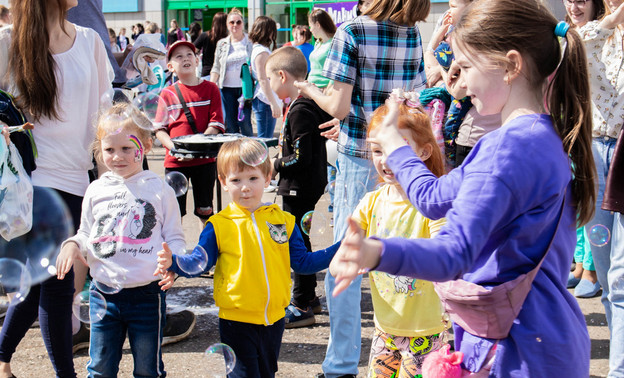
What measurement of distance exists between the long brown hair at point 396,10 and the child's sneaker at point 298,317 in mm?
1943

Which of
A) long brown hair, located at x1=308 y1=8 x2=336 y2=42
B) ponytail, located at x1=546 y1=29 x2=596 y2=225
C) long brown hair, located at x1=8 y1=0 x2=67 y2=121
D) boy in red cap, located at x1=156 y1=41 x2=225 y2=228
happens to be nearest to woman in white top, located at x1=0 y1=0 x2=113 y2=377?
long brown hair, located at x1=8 y1=0 x2=67 y2=121

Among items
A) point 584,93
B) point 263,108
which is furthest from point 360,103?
point 263,108

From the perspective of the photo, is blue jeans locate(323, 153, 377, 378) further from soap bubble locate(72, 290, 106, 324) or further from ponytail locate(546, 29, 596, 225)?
ponytail locate(546, 29, 596, 225)

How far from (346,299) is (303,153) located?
1145 millimetres

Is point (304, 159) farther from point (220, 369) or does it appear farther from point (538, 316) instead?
point (538, 316)

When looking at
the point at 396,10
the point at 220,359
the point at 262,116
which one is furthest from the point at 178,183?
the point at 262,116

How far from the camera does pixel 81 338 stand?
13.0 feet

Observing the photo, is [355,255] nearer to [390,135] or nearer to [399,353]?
[390,135]

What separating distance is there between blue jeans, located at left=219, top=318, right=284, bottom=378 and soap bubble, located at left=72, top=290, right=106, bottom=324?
514 millimetres

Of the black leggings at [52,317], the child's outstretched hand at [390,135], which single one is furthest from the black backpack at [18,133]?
the child's outstretched hand at [390,135]

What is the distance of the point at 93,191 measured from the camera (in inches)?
118

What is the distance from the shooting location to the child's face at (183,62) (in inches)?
212

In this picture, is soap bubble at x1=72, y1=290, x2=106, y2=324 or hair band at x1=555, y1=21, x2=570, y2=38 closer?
hair band at x1=555, y1=21, x2=570, y2=38

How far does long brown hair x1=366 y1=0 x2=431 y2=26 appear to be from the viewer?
10.6ft
